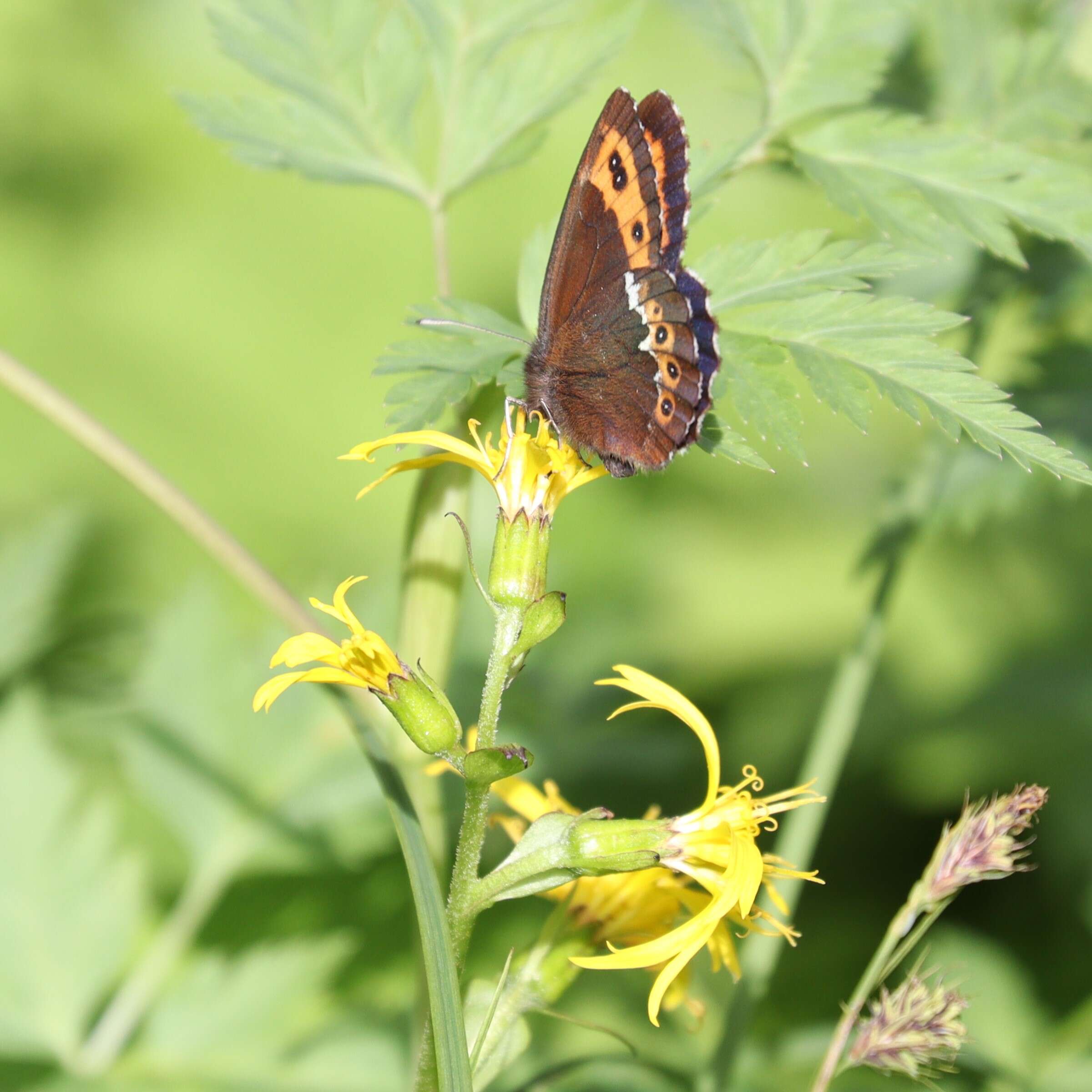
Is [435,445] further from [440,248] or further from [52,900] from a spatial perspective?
[52,900]

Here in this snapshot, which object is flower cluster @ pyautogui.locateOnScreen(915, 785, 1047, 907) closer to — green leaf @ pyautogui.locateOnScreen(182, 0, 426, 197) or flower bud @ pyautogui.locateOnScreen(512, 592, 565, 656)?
flower bud @ pyautogui.locateOnScreen(512, 592, 565, 656)

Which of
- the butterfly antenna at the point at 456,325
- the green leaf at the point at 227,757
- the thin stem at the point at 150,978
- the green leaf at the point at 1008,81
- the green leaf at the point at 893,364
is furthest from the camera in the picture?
the green leaf at the point at 227,757

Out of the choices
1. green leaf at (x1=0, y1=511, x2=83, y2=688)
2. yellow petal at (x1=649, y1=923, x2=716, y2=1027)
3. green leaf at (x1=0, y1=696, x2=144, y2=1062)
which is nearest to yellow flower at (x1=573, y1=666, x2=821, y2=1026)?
yellow petal at (x1=649, y1=923, x2=716, y2=1027)

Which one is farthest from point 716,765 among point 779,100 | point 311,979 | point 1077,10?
point 1077,10

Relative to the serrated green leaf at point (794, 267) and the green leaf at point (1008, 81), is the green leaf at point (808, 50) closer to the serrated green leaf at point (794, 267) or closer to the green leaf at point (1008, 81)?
the green leaf at point (1008, 81)

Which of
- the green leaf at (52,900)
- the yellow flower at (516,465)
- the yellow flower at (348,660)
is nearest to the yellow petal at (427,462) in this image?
the yellow flower at (516,465)

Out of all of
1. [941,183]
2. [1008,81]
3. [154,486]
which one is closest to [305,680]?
[154,486]
